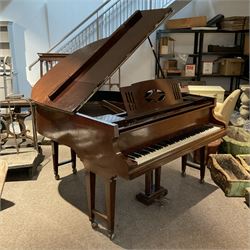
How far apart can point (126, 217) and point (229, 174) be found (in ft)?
3.79

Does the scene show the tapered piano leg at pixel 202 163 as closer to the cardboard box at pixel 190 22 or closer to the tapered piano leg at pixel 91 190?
the tapered piano leg at pixel 91 190

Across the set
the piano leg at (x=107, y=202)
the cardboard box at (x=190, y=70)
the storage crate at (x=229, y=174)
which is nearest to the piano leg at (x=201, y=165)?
the storage crate at (x=229, y=174)

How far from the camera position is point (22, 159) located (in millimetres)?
3055

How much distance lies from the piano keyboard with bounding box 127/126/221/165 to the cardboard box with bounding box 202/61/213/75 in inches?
121

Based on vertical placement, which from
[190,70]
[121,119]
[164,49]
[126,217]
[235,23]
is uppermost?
[235,23]

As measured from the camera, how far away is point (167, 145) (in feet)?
6.92

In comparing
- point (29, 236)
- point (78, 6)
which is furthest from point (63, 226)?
point (78, 6)

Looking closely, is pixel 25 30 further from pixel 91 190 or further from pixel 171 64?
pixel 91 190

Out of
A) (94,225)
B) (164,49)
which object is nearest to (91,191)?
(94,225)

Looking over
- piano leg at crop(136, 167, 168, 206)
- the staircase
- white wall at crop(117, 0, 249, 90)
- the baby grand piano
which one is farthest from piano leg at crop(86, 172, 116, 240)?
white wall at crop(117, 0, 249, 90)

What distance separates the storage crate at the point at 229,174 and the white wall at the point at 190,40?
3.08 m

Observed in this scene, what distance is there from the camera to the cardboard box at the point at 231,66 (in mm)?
5254

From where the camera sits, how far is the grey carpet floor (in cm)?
204

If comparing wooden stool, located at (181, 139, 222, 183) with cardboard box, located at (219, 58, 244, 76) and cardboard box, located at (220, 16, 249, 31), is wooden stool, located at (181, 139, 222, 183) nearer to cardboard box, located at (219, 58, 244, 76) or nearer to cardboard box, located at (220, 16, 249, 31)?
cardboard box, located at (219, 58, 244, 76)
